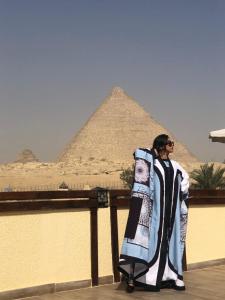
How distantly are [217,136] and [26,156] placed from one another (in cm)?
14846

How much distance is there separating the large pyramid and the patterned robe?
14437 centimetres

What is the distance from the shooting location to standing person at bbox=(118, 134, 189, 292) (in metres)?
5.05

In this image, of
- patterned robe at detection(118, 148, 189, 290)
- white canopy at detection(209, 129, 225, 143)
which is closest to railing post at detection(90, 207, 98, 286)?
patterned robe at detection(118, 148, 189, 290)

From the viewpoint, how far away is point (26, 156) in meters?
154

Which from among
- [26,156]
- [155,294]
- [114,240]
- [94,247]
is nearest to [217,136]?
[114,240]

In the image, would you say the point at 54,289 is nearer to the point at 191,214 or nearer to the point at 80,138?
the point at 191,214

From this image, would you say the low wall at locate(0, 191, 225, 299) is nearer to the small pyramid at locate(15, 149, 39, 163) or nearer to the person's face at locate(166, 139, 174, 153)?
the person's face at locate(166, 139, 174, 153)

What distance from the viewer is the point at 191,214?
6.26 meters

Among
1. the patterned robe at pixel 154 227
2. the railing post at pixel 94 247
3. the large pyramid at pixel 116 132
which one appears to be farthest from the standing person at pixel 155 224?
the large pyramid at pixel 116 132

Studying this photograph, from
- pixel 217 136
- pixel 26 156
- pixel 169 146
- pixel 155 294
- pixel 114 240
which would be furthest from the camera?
pixel 26 156

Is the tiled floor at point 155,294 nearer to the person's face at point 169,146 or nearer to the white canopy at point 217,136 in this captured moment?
the person's face at point 169,146

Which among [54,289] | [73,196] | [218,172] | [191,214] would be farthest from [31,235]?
[218,172]

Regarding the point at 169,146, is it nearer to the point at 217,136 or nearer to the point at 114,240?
the point at 114,240

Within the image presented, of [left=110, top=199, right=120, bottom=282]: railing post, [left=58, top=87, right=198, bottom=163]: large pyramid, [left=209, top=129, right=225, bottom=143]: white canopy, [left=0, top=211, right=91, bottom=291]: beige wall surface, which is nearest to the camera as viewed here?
[left=0, top=211, right=91, bottom=291]: beige wall surface
